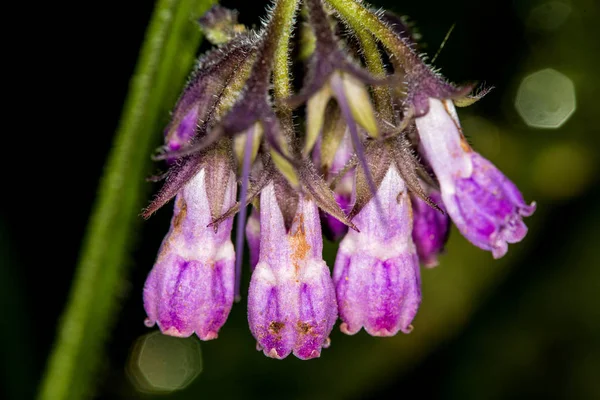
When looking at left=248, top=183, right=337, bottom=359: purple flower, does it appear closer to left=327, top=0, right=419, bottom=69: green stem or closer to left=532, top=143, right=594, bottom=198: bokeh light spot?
left=327, top=0, right=419, bottom=69: green stem

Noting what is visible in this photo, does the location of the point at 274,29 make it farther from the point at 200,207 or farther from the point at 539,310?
the point at 539,310

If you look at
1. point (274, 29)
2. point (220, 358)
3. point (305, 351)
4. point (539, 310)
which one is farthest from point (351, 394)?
point (274, 29)

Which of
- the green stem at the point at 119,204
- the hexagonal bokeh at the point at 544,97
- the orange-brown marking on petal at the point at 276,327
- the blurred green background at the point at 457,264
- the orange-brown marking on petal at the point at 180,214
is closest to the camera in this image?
the orange-brown marking on petal at the point at 276,327

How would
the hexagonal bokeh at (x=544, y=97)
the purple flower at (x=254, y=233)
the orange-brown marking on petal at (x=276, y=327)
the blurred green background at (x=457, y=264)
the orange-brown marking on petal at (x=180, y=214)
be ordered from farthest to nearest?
the hexagonal bokeh at (x=544, y=97), the blurred green background at (x=457, y=264), the purple flower at (x=254, y=233), the orange-brown marking on petal at (x=180, y=214), the orange-brown marking on petal at (x=276, y=327)

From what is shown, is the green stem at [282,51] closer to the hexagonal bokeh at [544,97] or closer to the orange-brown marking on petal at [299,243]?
the orange-brown marking on petal at [299,243]

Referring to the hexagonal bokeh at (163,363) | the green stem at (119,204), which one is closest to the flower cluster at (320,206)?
the green stem at (119,204)

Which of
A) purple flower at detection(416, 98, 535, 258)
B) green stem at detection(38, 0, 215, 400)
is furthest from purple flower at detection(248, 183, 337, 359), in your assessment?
green stem at detection(38, 0, 215, 400)
